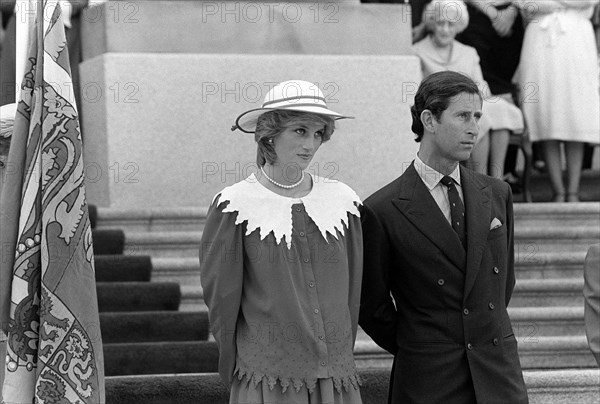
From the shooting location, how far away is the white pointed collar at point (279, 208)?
16.8 ft

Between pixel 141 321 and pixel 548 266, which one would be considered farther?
pixel 548 266

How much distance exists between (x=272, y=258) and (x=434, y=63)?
17.2ft

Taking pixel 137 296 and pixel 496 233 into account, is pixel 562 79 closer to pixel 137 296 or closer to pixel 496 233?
pixel 137 296

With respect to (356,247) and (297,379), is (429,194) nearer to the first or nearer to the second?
(356,247)

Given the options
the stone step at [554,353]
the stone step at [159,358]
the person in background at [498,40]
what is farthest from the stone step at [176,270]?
the person in background at [498,40]

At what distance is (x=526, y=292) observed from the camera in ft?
28.2

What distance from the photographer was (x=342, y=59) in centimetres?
959

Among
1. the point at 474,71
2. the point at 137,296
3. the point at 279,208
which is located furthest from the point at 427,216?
the point at 474,71

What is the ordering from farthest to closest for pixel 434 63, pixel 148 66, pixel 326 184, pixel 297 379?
pixel 434 63 < pixel 148 66 < pixel 326 184 < pixel 297 379

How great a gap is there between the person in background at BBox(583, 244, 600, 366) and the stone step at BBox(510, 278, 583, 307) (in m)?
2.94

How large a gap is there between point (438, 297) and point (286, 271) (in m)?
0.62

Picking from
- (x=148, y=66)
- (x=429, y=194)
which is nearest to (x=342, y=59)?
(x=148, y=66)

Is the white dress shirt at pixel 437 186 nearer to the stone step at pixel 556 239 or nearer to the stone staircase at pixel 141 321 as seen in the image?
the stone staircase at pixel 141 321

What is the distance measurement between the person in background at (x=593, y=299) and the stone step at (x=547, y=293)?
294 centimetres
